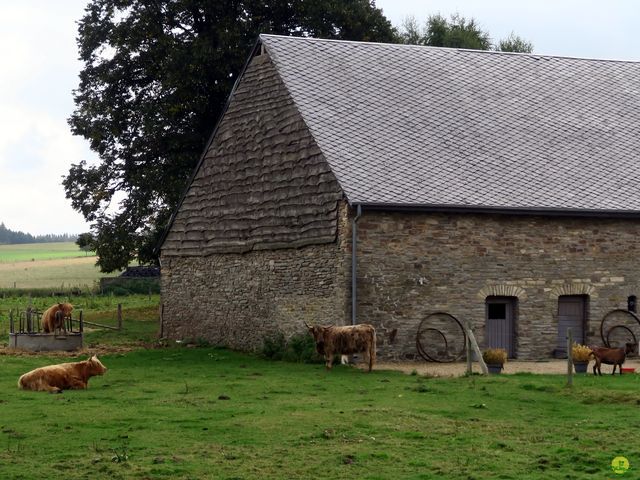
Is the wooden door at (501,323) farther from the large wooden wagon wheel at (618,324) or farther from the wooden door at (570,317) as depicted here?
the large wooden wagon wheel at (618,324)

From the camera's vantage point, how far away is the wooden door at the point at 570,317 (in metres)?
31.0

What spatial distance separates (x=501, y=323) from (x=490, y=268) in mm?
1479

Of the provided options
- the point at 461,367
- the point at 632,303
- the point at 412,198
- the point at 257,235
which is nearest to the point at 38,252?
the point at 257,235

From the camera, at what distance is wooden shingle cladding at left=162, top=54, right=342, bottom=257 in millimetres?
30766

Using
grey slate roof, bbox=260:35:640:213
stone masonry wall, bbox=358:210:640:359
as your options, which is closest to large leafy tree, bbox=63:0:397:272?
grey slate roof, bbox=260:35:640:213

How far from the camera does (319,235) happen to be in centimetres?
3020

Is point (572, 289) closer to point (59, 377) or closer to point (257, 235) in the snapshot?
point (257, 235)

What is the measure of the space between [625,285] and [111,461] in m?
18.7

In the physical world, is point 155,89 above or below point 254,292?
above

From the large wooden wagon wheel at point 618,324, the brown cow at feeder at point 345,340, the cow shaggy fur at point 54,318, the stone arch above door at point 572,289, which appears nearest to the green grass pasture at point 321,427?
the brown cow at feeder at point 345,340

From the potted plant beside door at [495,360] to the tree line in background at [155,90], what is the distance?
18.3 m

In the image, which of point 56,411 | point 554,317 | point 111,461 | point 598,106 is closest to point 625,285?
point 554,317

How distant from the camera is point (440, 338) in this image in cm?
2956

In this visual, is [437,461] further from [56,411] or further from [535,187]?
[535,187]
